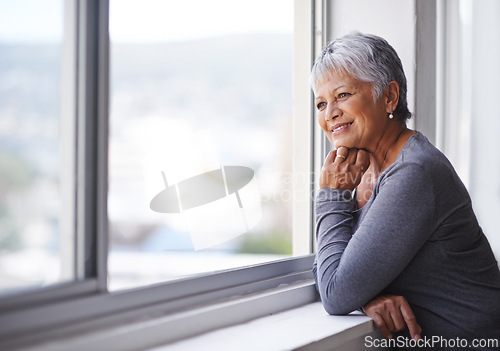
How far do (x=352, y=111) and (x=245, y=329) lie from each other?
0.65 m

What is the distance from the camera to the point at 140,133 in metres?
1.21

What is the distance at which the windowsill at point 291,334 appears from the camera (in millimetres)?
996

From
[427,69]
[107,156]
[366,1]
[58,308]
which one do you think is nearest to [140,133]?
[107,156]

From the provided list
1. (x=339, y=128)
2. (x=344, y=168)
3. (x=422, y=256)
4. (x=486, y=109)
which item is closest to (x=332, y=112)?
(x=339, y=128)

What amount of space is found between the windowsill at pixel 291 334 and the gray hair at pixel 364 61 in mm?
615

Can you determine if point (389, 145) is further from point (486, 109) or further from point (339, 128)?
point (486, 109)

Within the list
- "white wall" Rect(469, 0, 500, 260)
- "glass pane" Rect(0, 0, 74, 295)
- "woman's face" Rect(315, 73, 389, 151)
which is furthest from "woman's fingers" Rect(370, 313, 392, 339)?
"white wall" Rect(469, 0, 500, 260)

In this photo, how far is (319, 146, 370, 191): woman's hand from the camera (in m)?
1.34

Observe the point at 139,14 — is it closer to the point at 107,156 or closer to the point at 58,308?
the point at 107,156

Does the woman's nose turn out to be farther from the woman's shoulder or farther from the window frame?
the window frame

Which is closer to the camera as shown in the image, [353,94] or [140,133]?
[140,133]

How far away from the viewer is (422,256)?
1156 mm

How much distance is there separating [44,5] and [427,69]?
1.46 m

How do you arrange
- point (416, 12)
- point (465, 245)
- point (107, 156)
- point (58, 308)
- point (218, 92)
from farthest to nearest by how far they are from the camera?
point (416, 12), point (218, 92), point (465, 245), point (107, 156), point (58, 308)
